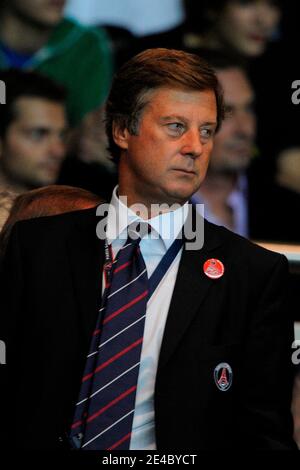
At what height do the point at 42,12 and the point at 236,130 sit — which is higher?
the point at 42,12

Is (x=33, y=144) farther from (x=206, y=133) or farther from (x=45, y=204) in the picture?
(x=206, y=133)

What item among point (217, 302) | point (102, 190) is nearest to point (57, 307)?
point (217, 302)

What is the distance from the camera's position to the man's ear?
7.75 feet

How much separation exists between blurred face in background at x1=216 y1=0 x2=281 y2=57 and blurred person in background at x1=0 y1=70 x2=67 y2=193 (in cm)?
65

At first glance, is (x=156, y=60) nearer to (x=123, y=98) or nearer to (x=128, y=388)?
(x=123, y=98)

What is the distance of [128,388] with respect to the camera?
7.06 ft

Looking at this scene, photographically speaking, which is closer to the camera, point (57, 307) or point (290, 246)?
point (57, 307)

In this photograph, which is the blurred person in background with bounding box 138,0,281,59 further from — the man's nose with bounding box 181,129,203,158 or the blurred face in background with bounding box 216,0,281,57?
the man's nose with bounding box 181,129,203,158

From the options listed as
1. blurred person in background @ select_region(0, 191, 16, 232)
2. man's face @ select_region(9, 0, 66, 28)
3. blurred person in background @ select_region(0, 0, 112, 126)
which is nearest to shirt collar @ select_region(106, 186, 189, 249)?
blurred person in background @ select_region(0, 191, 16, 232)

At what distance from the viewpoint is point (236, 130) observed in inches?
133

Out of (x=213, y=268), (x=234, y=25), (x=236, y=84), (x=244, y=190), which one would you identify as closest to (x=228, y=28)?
(x=234, y=25)

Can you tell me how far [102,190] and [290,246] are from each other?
0.72 meters

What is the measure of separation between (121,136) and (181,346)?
1.90ft

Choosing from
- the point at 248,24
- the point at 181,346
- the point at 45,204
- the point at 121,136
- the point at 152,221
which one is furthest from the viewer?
the point at 248,24
